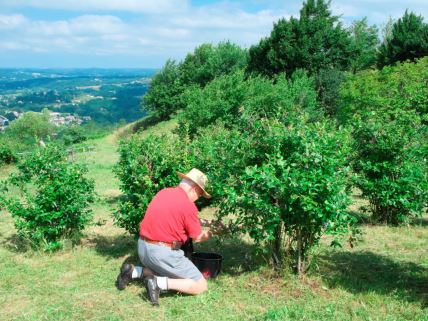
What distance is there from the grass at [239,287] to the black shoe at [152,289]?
0.11 meters

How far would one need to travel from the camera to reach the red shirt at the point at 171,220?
18.4ft

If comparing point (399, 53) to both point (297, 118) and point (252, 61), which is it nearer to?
point (252, 61)

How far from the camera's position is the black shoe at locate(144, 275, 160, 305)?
5281 millimetres

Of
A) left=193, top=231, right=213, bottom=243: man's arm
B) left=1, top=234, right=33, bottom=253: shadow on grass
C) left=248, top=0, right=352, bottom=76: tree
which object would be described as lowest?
left=1, top=234, right=33, bottom=253: shadow on grass

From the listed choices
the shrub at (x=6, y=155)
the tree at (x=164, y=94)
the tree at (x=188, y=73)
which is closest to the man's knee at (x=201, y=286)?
the shrub at (x=6, y=155)

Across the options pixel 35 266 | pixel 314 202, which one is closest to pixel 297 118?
pixel 314 202

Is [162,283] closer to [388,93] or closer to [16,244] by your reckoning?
[16,244]

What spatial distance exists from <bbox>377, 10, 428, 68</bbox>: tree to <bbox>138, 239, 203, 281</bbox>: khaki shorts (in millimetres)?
28167

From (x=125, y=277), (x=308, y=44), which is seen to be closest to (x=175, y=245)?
(x=125, y=277)

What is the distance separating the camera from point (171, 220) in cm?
562

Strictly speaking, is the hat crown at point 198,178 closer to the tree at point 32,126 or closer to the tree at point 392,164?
the tree at point 392,164

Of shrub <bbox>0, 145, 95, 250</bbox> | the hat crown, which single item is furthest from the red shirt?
shrub <bbox>0, 145, 95, 250</bbox>

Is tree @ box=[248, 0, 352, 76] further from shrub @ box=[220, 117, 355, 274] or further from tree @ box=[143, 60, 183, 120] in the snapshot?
shrub @ box=[220, 117, 355, 274]

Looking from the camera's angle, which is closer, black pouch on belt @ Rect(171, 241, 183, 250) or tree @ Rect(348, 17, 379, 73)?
black pouch on belt @ Rect(171, 241, 183, 250)
